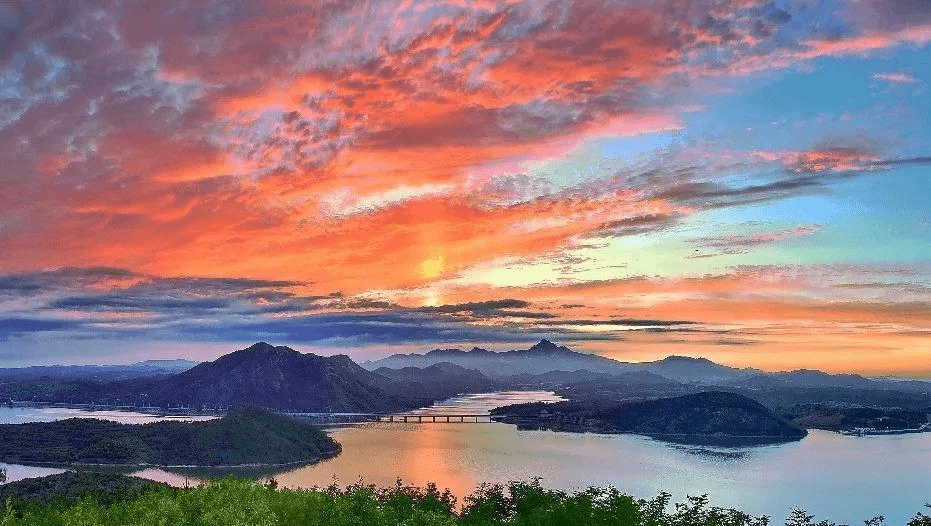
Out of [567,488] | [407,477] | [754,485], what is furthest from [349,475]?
[754,485]

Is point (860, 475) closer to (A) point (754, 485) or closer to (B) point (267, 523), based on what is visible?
(A) point (754, 485)

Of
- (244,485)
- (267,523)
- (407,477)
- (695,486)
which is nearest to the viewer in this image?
(267,523)

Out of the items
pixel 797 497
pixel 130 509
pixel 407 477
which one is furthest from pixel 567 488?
pixel 130 509

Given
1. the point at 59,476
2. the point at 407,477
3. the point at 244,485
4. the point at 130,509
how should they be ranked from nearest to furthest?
the point at 130,509 < the point at 244,485 < the point at 59,476 < the point at 407,477

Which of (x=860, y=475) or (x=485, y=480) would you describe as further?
(x=860, y=475)

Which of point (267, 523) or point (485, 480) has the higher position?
point (267, 523)

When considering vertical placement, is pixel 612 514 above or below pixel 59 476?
above

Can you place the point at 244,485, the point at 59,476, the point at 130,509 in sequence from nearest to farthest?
the point at 130,509, the point at 244,485, the point at 59,476

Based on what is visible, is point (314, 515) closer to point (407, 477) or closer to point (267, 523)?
point (267, 523)

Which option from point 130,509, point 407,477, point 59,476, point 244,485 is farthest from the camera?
point 407,477
